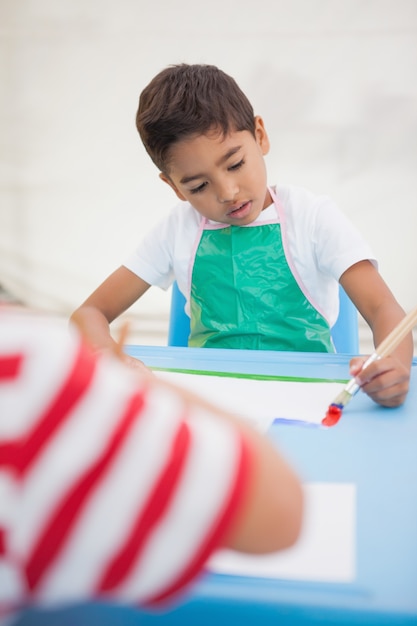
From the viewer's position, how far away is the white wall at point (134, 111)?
86.6 inches

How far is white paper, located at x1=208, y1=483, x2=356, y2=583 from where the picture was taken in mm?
378

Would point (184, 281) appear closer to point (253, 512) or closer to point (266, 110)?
point (253, 512)

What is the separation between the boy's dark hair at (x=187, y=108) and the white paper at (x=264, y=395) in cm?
34

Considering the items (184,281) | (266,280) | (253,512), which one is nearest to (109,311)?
(184,281)

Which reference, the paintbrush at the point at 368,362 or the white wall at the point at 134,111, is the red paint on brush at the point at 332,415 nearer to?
the paintbrush at the point at 368,362

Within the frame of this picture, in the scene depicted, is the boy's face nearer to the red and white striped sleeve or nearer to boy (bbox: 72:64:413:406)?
boy (bbox: 72:64:413:406)

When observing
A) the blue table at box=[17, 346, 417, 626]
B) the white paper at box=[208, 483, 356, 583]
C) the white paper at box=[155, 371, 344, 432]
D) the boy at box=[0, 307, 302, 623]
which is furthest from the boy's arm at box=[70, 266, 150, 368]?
the boy at box=[0, 307, 302, 623]

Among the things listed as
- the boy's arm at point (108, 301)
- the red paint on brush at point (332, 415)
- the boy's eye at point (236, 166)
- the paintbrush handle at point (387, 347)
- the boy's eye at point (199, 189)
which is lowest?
the boy's arm at point (108, 301)

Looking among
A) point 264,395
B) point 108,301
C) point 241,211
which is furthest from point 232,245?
point 264,395

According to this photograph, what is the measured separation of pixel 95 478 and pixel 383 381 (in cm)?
50

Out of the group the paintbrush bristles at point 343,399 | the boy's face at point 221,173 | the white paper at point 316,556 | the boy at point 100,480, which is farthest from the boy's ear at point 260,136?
the boy at point 100,480

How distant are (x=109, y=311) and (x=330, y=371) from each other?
39 cm

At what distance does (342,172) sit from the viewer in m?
2.26

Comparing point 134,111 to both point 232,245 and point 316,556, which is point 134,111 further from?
point 316,556
